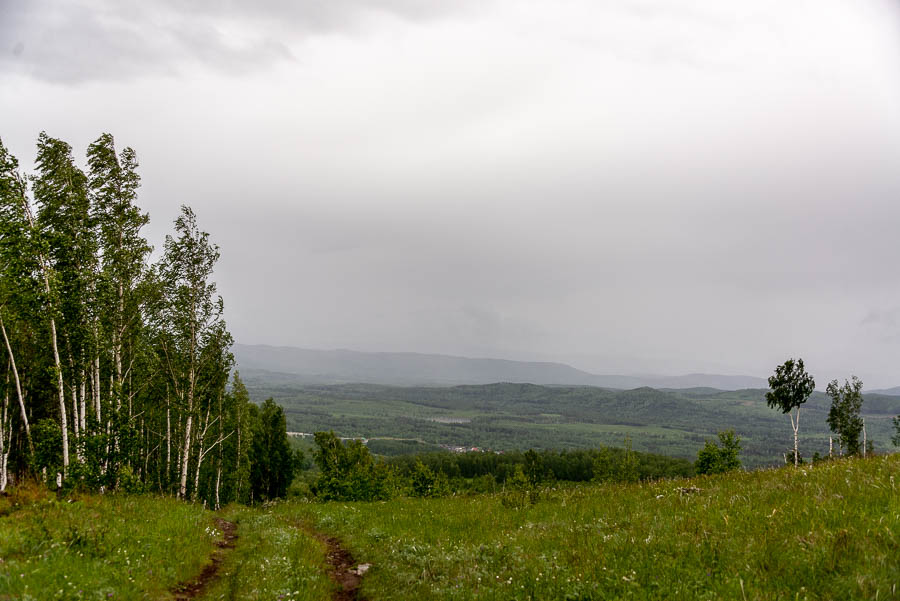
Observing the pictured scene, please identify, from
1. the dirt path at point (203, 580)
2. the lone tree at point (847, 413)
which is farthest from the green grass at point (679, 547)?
the lone tree at point (847, 413)

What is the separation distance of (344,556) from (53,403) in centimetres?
3213

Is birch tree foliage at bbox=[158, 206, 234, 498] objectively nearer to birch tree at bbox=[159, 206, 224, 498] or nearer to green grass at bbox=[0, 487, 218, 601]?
birch tree at bbox=[159, 206, 224, 498]

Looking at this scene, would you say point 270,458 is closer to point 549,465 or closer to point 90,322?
point 90,322

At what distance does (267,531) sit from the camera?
1753cm

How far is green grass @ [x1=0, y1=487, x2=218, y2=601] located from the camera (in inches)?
321

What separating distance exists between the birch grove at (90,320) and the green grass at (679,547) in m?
17.3

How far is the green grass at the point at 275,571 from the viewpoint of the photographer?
31.7 feet

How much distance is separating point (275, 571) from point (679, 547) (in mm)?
9552

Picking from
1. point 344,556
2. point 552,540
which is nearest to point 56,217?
point 344,556

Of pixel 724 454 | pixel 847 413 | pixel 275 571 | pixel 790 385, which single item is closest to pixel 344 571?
pixel 275 571

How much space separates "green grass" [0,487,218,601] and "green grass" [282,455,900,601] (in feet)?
16.8

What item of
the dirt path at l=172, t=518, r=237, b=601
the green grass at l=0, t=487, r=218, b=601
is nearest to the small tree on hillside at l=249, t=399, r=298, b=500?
the dirt path at l=172, t=518, r=237, b=601

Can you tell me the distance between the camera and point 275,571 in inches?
437

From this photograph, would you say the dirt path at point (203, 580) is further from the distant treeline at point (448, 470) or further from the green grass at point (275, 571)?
the distant treeline at point (448, 470)
